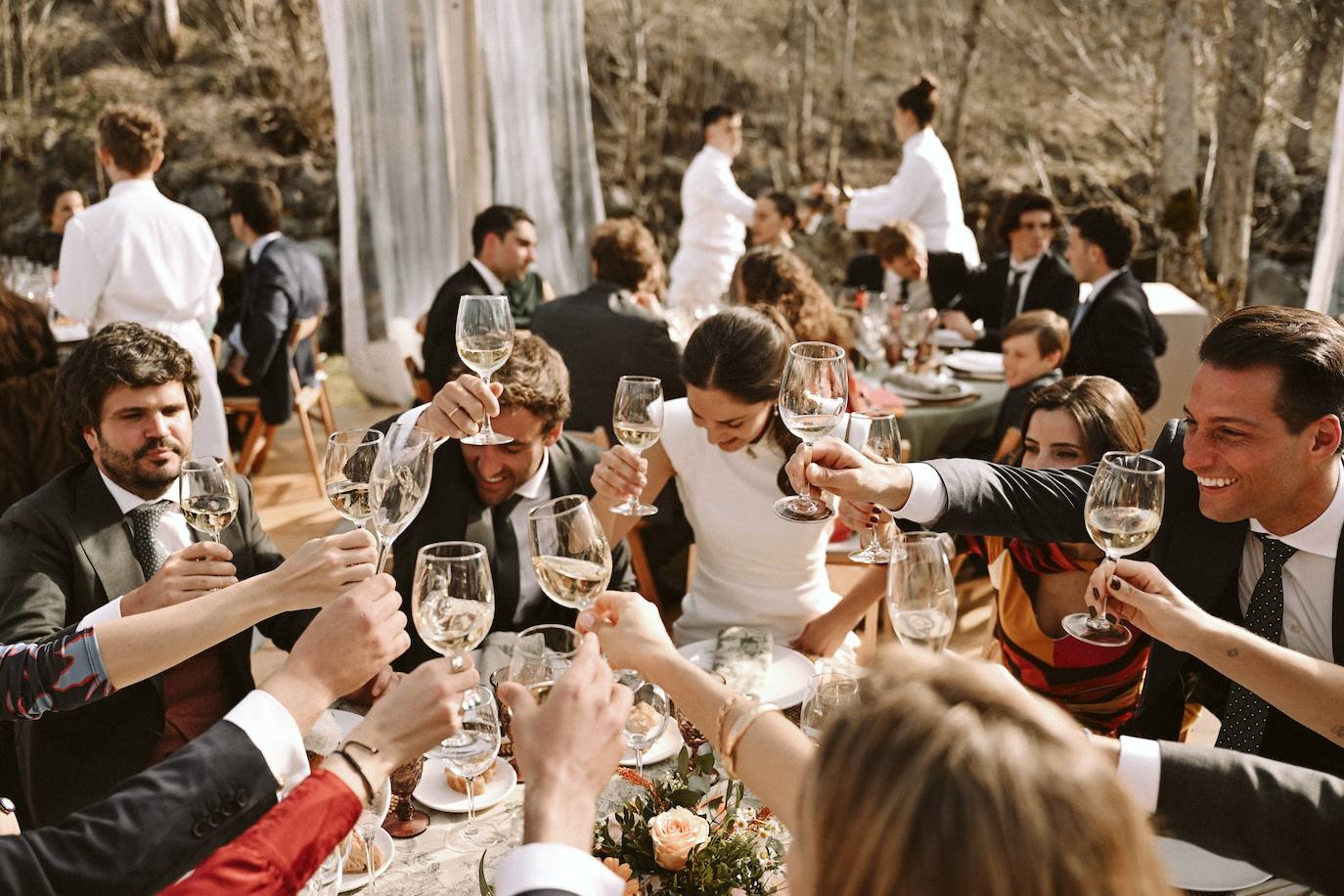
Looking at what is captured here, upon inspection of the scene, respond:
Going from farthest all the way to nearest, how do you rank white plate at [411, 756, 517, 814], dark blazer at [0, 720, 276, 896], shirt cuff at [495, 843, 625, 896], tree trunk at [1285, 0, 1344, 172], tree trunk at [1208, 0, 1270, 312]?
1. tree trunk at [1285, 0, 1344, 172]
2. tree trunk at [1208, 0, 1270, 312]
3. white plate at [411, 756, 517, 814]
4. dark blazer at [0, 720, 276, 896]
5. shirt cuff at [495, 843, 625, 896]

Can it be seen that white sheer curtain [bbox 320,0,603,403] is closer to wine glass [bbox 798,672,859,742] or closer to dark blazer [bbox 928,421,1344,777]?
dark blazer [bbox 928,421,1344,777]

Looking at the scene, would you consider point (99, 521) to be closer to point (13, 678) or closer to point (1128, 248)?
point (13, 678)

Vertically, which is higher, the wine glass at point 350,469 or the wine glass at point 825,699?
the wine glass at point 350,469

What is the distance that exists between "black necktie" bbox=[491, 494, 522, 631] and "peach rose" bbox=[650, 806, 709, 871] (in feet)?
3.41

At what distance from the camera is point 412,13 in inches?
222

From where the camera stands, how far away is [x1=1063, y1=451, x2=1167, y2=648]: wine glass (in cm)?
168

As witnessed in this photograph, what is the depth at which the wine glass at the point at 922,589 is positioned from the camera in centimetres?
149

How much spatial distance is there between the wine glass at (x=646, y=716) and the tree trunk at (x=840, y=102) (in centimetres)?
912

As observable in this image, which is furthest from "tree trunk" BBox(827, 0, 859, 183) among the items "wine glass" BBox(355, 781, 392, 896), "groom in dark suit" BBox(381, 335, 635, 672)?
"wine glass" BBox(355, 781, 392, 896)

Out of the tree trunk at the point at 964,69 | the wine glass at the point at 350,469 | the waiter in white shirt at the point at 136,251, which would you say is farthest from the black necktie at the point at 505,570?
the tree trunk at the point at 964,69

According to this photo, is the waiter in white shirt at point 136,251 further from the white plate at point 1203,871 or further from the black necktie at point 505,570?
the white plate at point 1203,871

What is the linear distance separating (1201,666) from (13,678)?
207 cm

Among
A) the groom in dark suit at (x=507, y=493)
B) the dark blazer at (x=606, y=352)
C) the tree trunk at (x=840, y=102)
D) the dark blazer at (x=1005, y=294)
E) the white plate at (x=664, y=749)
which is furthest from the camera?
the tree trunk at (x=840, y=102)

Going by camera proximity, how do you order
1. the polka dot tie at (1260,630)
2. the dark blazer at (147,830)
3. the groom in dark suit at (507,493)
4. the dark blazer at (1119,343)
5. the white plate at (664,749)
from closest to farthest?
the dark blazer at (147,830), the white plate at (664,749), the polka dot tie at (1260,630), the groom in dark suit at (507,493), the dark blazer at (1119,343)
